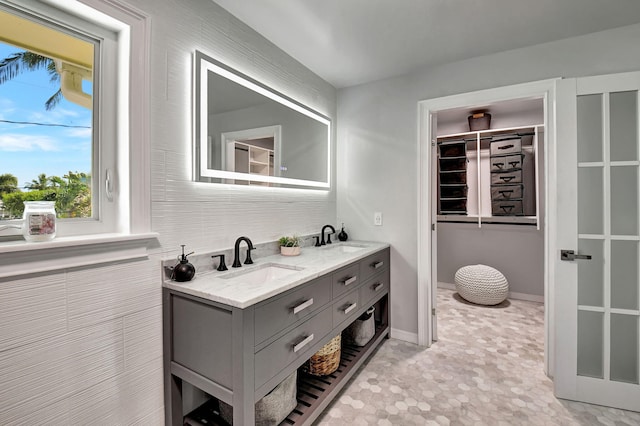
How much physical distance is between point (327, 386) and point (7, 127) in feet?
6.41

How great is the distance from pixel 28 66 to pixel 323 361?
2.06 metres

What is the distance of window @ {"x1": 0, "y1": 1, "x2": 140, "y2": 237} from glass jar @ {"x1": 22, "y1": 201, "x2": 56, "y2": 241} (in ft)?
0.26

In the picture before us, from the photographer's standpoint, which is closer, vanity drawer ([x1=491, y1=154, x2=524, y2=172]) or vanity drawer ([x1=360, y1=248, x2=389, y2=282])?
vanity drawer ([x1=360, y1=248, x2=389, y2=282])

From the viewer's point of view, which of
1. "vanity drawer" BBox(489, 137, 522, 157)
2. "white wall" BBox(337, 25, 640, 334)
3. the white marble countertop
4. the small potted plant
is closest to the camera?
the white marble countertop

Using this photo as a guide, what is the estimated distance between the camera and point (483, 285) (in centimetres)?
353

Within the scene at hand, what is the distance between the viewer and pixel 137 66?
1.35 meters

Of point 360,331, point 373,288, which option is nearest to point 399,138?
point 373,288

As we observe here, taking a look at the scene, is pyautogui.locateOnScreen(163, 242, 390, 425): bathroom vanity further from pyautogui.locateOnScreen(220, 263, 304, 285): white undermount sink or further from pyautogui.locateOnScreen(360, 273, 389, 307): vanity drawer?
pyautogui.locateOnScreen(360, 273, 389, 307): vanity drawer

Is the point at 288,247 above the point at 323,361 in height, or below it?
above

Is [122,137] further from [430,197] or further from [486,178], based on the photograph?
[486,178]

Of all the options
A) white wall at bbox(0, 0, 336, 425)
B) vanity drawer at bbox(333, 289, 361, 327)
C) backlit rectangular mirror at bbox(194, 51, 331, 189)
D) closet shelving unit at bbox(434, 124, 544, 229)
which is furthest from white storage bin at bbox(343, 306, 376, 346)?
closet shelving unit at bbox(434, 124, 544, 229)

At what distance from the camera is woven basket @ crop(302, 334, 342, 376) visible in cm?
195

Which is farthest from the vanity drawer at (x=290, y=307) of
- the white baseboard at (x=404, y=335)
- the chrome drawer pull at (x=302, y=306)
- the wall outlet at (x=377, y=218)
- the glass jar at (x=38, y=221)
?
the white baseboard at (x=404, y=335)

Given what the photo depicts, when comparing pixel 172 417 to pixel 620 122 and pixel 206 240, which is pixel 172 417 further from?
pixel 620 122
